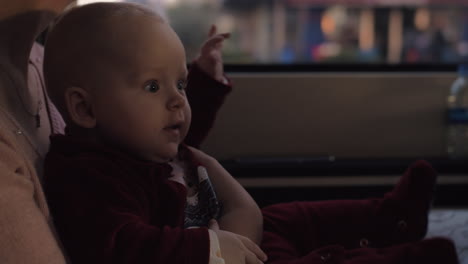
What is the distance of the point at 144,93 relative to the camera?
84 cm

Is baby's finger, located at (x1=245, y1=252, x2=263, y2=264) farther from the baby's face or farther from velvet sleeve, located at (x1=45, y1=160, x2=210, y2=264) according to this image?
the baby's face

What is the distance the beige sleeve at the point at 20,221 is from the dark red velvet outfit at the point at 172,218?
62 mm

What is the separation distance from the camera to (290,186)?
5.66 ft

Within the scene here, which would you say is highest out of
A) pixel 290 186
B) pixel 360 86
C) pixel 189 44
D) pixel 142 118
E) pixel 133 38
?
pixel 133 38

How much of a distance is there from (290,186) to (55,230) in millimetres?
1056

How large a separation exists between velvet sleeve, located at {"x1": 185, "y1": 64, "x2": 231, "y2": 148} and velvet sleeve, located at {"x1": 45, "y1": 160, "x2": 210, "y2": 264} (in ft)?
1.15

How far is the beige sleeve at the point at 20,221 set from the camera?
64 centimetres

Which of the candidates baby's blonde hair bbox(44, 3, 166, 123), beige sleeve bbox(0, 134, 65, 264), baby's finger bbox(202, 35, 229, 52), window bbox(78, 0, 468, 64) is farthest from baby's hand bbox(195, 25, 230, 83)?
window bbox(78, 0, 468, 64)

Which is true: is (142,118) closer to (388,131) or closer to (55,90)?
(55,90)

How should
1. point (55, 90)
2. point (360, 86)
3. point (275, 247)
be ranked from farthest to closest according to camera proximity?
point (360, 86), point (275, 247), point (55, 90)

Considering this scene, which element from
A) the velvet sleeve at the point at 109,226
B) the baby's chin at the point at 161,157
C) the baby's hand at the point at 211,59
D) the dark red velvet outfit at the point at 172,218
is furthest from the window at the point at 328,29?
the velvet sleeve at the point at 109,226

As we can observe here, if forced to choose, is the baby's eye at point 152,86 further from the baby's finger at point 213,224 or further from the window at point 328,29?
the window at point 328,29

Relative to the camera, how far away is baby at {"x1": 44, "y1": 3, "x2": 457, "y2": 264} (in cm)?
74

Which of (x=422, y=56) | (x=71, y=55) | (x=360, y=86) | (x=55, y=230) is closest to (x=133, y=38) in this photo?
(x=71, y=55)
